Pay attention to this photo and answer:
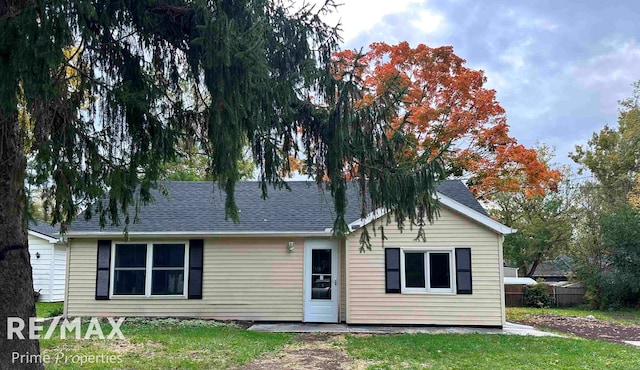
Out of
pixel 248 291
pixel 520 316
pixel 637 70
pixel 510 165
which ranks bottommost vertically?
pixel 520 316

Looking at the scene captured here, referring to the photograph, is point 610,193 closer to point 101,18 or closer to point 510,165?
point 510,165

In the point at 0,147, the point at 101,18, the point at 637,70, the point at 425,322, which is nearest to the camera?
the point at 101,18

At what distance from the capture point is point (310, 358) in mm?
6863

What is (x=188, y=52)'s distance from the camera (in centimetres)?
443

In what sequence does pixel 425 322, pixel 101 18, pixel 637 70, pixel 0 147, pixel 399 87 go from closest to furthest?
Result: pixel 101 18 < pixel 0 147 < pixel 399 87 < pixel 425 322 < pixel 637 70

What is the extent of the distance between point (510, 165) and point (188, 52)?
1399cm

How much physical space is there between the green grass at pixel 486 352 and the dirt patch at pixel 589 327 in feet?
5.72

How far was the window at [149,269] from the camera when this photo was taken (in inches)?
436

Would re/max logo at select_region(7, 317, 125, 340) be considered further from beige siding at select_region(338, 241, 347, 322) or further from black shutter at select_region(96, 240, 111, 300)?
beige siding at select_region(338, 241, 347, 322)

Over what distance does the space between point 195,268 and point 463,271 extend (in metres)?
5.89

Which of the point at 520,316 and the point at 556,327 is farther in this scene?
the point at 520,316

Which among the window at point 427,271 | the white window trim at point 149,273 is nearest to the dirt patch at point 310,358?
the window at point 427,271

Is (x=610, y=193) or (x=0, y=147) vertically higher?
(x=610, y=193)

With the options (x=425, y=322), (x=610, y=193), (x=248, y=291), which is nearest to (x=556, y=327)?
(x=425, y=322)
